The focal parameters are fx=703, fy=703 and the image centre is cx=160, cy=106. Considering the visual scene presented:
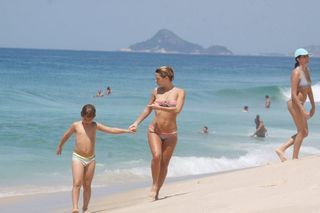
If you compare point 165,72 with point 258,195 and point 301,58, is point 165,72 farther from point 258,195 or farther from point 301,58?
point 301,58

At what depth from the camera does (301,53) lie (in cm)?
880

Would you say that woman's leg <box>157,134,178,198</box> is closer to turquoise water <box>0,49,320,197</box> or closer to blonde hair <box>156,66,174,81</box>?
blonde hair <box>156,66,174,81</box>

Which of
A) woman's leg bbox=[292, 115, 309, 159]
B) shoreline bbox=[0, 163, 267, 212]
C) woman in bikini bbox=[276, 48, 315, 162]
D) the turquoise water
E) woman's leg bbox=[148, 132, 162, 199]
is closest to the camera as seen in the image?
woman's leg bbox=[148, 132, 162, 199]

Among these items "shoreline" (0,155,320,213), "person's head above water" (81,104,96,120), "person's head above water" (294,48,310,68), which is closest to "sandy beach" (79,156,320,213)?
"shoreline" (0,155,320,213)

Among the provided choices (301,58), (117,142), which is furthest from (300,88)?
(117,142)

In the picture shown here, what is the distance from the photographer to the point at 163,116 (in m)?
7.68

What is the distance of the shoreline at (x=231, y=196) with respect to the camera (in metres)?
6.12

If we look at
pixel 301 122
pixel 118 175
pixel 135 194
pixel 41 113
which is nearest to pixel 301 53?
pixel 301 122

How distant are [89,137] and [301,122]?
9.43 feet

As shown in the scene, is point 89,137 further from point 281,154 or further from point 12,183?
point 12,183

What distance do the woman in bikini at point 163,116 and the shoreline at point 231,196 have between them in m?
0.49

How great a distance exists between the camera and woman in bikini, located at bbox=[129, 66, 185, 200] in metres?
7.65

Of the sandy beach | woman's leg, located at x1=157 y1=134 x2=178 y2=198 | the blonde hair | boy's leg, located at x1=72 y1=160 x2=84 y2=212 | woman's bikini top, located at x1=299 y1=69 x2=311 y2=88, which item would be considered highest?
the blonde hair

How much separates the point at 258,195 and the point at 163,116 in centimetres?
157
